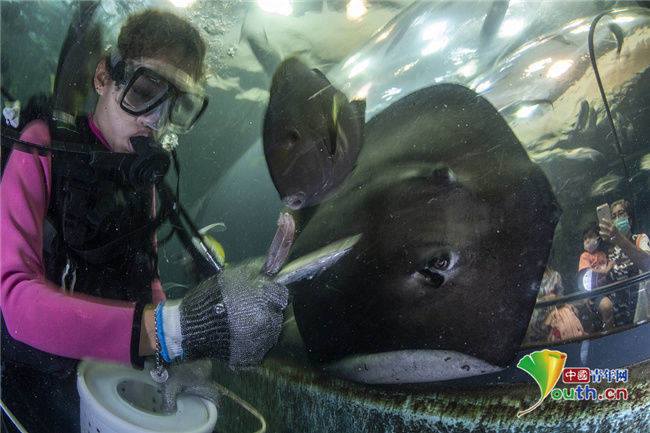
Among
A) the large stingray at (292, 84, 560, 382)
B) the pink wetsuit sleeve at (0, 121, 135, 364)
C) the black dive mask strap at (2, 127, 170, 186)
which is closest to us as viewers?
the large stingray at (292, 84, 560, 382)

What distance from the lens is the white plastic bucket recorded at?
1.45m

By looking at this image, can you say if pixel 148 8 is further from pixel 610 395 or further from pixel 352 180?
pixel 610 395

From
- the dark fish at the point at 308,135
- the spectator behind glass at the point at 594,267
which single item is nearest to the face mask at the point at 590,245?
the spectator behind glass at the point at 594,267

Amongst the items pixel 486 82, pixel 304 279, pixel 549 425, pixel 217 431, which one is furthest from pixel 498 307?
pixel 217 431

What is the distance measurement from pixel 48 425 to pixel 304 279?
5.85ft

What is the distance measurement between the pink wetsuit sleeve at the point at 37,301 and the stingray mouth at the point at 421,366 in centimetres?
97

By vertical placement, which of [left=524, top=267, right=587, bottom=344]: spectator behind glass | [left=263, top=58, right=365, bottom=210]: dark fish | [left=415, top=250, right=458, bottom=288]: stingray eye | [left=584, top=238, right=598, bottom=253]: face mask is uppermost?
[left=263, top=58, right=365, bottom=210]: dark fish

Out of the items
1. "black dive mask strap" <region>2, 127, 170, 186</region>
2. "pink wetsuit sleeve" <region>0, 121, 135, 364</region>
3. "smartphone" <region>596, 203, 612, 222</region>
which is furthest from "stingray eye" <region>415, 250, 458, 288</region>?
"black dive mask strap" <region>2, 127, 170, 186</region>

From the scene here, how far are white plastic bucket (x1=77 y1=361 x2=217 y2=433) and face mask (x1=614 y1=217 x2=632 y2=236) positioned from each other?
1793 mm

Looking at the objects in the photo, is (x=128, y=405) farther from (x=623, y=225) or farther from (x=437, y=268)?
(x=623, y=225)

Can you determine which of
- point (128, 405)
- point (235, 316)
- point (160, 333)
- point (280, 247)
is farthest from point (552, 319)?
point (128, 405)

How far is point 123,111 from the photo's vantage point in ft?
5.75

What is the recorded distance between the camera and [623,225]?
4.35 feet

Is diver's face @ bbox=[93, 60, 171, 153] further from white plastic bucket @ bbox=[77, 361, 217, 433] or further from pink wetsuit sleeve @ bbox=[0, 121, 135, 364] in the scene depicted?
white plastic bucket @ bbox=[77, 361, 217, 433]
